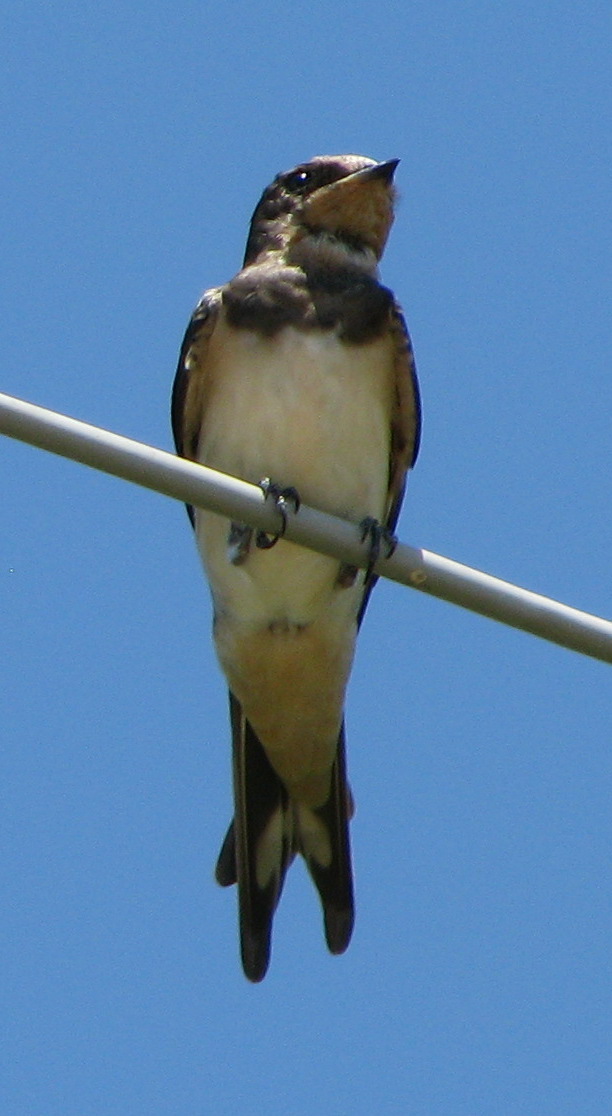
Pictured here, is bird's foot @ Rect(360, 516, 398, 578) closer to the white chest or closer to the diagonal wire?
the diagonal wire

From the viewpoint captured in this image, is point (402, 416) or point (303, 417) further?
point (402, 416)

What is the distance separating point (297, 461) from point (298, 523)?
1.32m

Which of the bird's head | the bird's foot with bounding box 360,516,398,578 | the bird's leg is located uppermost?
the bird's head

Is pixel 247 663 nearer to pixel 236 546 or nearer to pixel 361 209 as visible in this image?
pixel 236 546

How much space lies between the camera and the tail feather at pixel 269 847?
16.0 ft

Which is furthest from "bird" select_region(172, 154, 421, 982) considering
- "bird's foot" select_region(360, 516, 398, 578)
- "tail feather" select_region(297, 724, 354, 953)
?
"bird's foot" select_region(360, 516, 398, 578)

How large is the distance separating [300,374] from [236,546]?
0.45m

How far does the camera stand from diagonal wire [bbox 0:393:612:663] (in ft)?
9.26

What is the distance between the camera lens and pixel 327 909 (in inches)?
193

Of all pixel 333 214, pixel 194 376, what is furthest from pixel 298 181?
pixel 194 376

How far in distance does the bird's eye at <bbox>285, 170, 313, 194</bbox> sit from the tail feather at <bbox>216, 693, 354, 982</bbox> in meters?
1.32

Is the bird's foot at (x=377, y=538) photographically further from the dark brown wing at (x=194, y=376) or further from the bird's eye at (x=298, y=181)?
the bird's eye at (x=298, y=181)

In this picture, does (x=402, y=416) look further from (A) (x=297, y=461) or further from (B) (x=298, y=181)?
(B) (x=298, y=181)

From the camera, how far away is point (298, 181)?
5.25 meters
